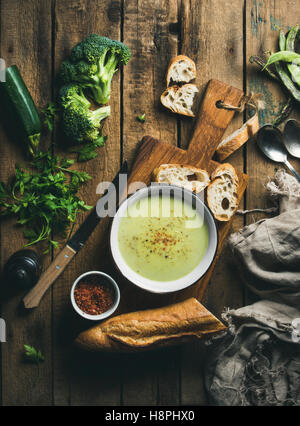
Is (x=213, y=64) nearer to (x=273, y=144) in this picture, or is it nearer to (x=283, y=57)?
(x=283, y=57)

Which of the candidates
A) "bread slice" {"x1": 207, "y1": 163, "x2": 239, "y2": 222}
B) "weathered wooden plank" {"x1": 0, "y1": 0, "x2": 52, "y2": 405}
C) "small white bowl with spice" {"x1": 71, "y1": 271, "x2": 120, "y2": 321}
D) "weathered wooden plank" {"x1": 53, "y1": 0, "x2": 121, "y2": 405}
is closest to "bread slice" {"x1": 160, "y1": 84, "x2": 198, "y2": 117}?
"bread slice" {"x1": 207, "y1": 163, "x2": 239, "y2": 222}

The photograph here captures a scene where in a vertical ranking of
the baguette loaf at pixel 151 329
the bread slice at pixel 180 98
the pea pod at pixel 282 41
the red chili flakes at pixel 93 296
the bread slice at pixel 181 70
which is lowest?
the baguette loaf at pixel 151 329

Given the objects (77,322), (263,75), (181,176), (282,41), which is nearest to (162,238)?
(181,176)

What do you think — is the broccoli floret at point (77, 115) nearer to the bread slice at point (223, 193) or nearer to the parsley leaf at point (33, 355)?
the bread slice at point (223, 193)

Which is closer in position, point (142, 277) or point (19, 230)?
point (142, 277)

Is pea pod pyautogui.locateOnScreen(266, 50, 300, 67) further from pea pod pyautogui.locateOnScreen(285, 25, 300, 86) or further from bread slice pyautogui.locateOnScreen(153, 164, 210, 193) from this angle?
bread slice pyautogui.locateOnScreen(153, 164, 210, 193)

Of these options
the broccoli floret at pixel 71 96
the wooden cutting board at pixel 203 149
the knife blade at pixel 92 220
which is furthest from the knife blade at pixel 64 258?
the broccoli floret at pixel 71 96

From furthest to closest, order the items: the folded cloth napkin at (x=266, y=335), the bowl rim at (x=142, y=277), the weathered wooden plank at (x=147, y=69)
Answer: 1. the weathered wooden plank at (x=147, y=69)
2. the folded cloth napkin at (x=266, y=335)
3. the bowl rim at (x=142, y=277)

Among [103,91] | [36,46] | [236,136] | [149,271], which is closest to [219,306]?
[149,271]
